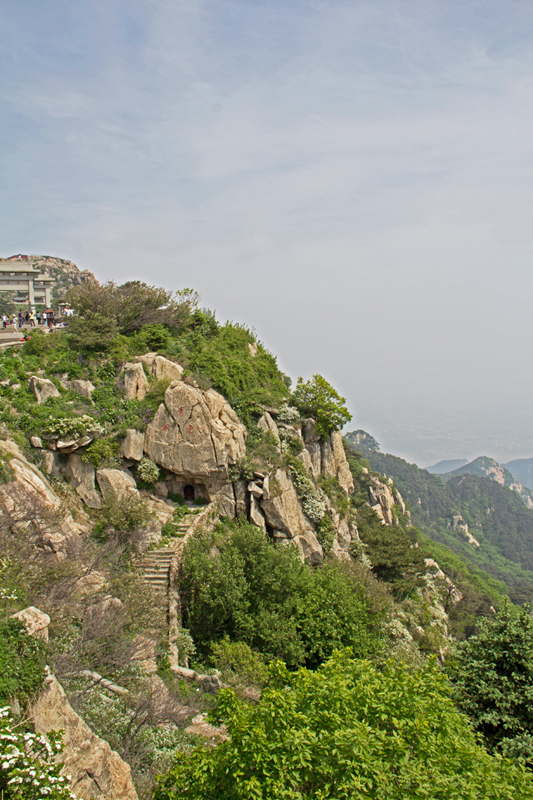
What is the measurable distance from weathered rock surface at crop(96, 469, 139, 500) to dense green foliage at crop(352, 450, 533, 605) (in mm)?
120301

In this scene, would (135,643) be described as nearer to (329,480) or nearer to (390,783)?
(390,783)

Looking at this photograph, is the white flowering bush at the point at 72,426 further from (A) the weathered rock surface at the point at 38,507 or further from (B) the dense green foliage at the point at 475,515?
(B) the dense green foliage at the point at 475,515

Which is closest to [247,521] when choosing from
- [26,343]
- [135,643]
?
[135,643]

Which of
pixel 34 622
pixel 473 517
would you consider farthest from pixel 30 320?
pixel 473 517

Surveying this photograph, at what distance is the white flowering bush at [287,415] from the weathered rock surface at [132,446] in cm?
913

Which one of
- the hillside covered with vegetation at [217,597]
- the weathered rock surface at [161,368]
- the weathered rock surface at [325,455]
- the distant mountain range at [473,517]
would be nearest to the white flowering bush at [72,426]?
the hillside covered with vegetation at [217,597]

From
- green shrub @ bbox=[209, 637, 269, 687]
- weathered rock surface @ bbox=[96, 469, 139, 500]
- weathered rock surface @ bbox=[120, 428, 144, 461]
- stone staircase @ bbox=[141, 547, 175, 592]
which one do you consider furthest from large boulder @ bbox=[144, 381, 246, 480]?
green shrub @ bbox=[209, 637, 269, 687]

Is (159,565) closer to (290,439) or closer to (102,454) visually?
(102,454)

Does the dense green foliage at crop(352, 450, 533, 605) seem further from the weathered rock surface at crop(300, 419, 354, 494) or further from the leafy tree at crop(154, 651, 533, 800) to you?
the leafy tree at crop(154, 651, 533, 800)

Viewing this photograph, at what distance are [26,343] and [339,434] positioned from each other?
20522 millimetres

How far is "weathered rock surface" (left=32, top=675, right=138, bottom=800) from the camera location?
27.0ft

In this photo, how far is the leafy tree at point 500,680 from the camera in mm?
11570

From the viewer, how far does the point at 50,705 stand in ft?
28.5

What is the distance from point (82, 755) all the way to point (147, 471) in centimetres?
1453
